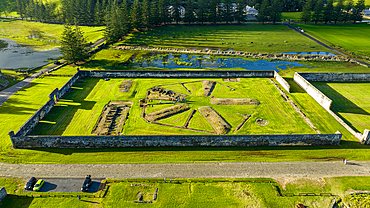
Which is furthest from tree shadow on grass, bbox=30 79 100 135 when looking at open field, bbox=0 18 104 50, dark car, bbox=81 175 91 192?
open field, bbox=0 18 104 50

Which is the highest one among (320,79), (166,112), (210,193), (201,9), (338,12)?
(201,9)

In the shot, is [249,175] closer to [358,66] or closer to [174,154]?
[174,154]

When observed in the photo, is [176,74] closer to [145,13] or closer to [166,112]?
[166,112]

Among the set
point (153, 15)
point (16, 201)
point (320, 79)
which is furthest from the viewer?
point (153, 15)

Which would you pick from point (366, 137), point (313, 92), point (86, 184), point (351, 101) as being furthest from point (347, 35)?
point (86, 184)

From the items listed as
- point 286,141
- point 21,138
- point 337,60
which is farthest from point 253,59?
point 21,138

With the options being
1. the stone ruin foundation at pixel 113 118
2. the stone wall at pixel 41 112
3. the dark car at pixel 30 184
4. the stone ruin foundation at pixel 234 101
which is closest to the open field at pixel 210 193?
the dark car at pixel 30 184

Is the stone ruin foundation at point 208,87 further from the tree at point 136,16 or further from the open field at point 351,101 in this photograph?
the tree at point 136,16
